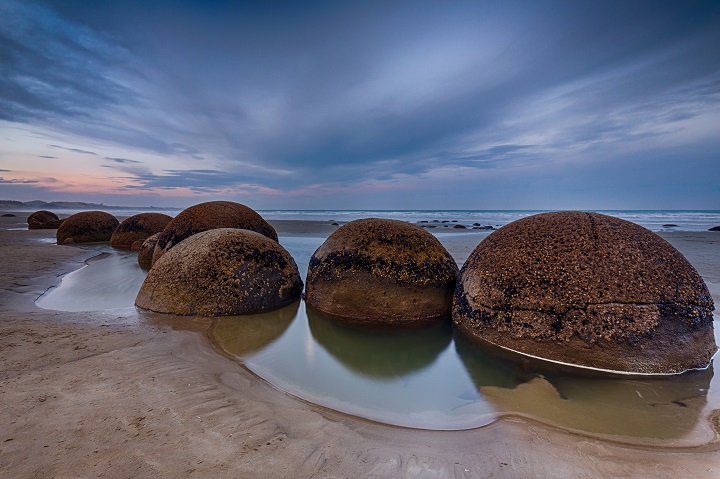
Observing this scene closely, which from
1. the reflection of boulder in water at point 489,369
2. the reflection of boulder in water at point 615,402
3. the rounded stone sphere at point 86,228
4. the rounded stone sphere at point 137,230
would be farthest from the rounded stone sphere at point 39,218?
the reflection of boulder in water at point 615,402

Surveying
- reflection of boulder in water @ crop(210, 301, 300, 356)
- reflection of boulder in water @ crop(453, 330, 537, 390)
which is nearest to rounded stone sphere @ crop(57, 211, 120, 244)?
reflection of boulder in water @ crop(210, 301, 300, 356)

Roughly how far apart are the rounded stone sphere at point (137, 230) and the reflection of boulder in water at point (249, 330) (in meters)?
10.1

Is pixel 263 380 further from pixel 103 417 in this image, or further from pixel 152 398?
pixel 103 417

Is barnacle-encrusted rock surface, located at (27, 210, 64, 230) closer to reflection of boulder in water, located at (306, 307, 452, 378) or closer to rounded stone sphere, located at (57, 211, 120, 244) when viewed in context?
rounded stone sphere, located at (57, 211, 120, 244)

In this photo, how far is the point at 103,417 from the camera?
231 centimetres

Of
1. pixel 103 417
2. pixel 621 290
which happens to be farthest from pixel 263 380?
pixel 621 290

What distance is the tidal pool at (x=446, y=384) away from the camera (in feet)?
8.50

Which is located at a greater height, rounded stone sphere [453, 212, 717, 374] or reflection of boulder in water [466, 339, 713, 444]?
rounded stone sphere [453, 212, 717, 374]

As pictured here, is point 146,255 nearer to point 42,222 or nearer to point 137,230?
point 137,230

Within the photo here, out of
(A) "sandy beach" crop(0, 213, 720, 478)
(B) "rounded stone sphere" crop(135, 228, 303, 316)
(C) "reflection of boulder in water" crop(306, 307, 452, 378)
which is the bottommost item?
(C) "reflection of boulder in water" crop(306, 307, 452, 378)

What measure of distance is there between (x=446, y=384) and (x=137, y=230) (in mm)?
13211

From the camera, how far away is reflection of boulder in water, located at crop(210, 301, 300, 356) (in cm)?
392

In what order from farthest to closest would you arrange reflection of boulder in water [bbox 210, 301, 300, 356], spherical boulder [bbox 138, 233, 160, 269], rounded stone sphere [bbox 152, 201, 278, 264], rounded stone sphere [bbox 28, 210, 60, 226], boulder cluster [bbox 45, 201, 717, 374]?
rounded stone sphere [bbox 28, 210, 60, 226] → spherical boulder [bbox 138, 233, 160, 269] → rounded stone sphere [bbox 152, 201, 278, 264] → reflection of boulder in water [bbox 210, 301, 300, 356] → boulder cluster [bbox 45, 201, 717, 374]

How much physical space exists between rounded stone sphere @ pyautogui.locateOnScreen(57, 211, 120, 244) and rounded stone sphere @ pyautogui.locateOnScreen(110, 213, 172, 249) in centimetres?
214
